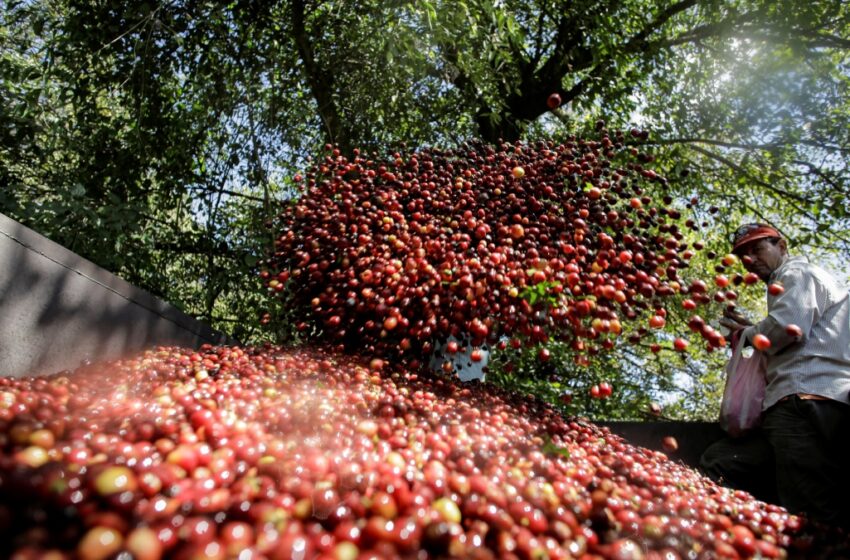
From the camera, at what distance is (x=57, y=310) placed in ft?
6.06

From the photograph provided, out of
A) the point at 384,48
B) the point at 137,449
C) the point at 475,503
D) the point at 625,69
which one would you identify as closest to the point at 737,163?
the point at 625,69

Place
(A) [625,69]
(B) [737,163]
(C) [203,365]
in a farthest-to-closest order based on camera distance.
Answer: (B) [737,163]
(A) [625,69]
(C) [203,365]

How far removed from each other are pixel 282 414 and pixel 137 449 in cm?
45

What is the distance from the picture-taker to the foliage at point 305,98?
352 centimetres

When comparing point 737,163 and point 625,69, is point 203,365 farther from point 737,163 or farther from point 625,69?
point 737,163

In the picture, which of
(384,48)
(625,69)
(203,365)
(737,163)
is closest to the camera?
(203,365)

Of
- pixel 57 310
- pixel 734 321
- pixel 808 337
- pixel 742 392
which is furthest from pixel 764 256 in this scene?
pixel 57 310

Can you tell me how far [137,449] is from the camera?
1074mm

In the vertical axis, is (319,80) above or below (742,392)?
above

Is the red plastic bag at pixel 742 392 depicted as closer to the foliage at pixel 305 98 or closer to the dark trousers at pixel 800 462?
the dark trousers at pixel 800 462

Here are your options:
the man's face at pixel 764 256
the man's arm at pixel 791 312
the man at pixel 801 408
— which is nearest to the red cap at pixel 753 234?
the man's face at pixel 764 256

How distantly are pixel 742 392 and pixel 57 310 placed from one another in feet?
10.1

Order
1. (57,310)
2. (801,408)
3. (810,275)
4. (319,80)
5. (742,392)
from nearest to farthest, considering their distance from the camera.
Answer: (57,310) → (801,408) → (810,275) → (742,392) → (319,80)

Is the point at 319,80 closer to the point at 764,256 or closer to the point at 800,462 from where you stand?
the point at 764,256
